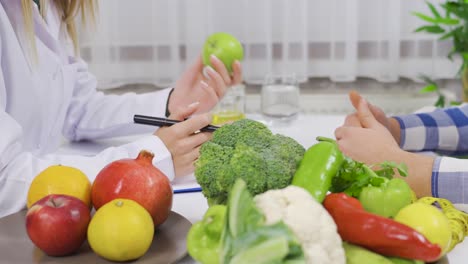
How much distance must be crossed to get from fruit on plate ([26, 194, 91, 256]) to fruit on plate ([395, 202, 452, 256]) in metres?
0.35

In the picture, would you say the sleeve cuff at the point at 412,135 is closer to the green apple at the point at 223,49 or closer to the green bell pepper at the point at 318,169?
the green apple at the point at 223,49

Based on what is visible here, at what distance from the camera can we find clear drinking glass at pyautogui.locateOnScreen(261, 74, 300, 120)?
4.98 feet

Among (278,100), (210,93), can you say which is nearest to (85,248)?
(210,93)

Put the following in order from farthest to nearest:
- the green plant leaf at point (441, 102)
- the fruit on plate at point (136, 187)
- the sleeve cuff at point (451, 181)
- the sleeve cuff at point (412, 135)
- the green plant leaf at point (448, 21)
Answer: the green plant leaf at point (441, 102), the green plant leaf at point (448, 21), the sleeve cuff at point (412, 135), the sleeve cuff at point (451, 181), the fruit on plate at point (136, 187)

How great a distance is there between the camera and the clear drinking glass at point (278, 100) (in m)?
1.52

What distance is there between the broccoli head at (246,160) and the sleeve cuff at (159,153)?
0.28 meters

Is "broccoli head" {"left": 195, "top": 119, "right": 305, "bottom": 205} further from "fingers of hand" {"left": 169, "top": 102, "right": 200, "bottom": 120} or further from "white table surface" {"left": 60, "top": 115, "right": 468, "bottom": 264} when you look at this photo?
"fingers of hand" {"left": 169, "top": 102, "right": 200, "bottom": 120}

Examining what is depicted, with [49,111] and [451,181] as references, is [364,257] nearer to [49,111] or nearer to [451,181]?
[451,181]

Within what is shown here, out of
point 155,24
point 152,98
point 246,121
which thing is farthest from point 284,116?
point 155,24

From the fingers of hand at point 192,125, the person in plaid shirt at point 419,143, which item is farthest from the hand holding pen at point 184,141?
the person in plaid shirt at point 419,143

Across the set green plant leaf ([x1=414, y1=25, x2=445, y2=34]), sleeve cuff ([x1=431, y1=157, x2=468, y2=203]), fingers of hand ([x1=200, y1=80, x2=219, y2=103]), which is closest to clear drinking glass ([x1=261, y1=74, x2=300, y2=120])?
fingers of hand ([x1=200, y1=80, x2=219, y2=103])

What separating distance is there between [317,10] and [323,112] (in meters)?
0.38

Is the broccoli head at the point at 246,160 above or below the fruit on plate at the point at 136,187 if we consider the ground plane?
above

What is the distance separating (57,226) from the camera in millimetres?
682
